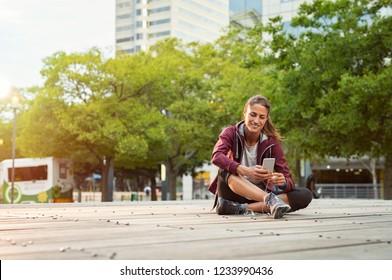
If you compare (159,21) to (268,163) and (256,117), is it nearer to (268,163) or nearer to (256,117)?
(256,117)

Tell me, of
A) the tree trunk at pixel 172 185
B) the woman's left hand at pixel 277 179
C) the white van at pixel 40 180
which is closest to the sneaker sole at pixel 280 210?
the woman's left hand at pixel 277 179

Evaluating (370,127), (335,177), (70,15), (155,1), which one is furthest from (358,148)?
(155,1)

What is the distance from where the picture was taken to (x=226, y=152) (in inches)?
269

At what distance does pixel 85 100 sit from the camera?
1148 inches

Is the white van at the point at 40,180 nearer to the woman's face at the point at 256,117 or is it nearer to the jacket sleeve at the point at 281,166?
the jacket sleeve at the point at 281,166

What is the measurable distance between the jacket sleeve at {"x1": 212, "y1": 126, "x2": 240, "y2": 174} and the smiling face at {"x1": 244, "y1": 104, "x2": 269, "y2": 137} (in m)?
0.26

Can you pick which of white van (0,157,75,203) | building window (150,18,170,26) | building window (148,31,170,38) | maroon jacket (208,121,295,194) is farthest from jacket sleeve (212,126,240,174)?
building window (148,31,170,38)

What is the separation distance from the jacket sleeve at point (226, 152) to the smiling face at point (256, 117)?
261 mm

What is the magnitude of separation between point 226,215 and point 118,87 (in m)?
23.3

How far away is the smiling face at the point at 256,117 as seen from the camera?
6.70 meters

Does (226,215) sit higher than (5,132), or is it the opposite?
(5,132)

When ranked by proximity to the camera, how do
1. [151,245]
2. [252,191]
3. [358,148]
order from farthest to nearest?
1. [358,148]
2. [252,191]
3. [151,245]

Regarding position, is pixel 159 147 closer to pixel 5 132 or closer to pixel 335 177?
pixel 5 132

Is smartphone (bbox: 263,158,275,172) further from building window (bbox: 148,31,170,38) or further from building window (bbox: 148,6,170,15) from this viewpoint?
building window (bbox: 148,31,170,38)
